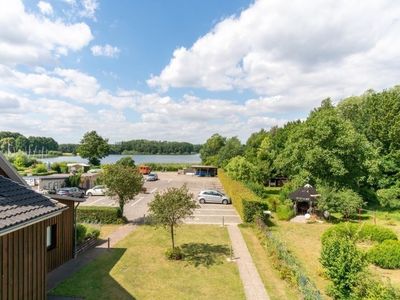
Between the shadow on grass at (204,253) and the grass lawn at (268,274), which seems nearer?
the grass lawn at (268,274)

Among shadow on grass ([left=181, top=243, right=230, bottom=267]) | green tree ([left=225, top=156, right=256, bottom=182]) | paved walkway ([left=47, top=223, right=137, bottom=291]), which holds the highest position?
green tree ([left=225, top=156, right=256, bottom=182])

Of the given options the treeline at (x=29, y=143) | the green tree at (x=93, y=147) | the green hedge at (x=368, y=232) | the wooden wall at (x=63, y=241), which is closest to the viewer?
the wooden wall at (x=63, y=241)

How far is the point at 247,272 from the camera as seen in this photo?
14203 millimetres

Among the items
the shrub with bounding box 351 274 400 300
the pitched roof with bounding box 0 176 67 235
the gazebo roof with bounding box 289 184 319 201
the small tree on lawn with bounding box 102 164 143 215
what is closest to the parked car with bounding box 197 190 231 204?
the gazebo roof with bounding box 289 184 319 201

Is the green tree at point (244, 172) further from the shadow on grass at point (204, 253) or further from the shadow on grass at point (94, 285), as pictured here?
the shadow on grass at point (94, 285)

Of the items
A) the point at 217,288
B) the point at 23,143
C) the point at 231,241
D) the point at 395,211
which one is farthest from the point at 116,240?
the point at 23,143

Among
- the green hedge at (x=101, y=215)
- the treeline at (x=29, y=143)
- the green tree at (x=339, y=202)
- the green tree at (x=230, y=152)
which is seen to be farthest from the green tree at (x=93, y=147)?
the treeline at (x=29, y=143)

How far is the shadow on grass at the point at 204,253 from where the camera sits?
15617mm

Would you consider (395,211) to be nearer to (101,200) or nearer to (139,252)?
(139,252)

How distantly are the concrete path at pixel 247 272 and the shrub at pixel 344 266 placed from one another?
256 centimetres

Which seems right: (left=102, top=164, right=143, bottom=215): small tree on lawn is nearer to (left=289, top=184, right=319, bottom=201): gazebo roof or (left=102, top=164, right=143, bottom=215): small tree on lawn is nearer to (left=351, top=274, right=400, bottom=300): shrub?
(left=289, top=184, right=319, bottom=201): gazebo roof

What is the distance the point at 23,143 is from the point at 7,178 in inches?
6990

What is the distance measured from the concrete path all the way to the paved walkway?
7.24 metres

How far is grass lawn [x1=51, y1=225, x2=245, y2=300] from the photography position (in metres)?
12.0
